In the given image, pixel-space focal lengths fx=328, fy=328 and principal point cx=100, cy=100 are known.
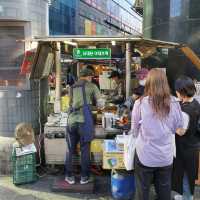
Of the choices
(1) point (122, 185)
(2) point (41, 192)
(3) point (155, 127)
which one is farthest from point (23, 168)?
(3) point (155, 127)

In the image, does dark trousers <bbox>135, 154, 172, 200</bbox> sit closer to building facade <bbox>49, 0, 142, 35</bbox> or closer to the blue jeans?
the blue jeans

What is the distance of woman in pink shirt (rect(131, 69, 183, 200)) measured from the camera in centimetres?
346

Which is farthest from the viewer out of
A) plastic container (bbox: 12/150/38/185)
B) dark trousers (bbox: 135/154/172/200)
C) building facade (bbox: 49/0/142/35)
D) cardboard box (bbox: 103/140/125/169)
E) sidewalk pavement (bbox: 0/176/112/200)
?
building facade (bbox: 49/0/142/35)

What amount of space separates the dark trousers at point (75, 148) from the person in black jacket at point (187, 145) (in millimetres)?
1584

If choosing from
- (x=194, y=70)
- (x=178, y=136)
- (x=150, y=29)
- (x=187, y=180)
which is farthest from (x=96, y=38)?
(x=150, y=29)

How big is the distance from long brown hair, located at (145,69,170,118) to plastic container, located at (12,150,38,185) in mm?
3023

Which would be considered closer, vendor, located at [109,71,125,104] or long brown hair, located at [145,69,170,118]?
long brown hair, located at [145,69,170,118]

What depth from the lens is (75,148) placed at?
18.3ft

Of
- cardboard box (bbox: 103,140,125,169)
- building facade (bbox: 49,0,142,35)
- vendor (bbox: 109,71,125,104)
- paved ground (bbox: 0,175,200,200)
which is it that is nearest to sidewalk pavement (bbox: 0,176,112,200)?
paved ground (bbox: 0,175,200,200)

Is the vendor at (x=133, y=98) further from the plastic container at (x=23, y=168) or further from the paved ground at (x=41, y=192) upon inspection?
the plastic container at (x=23, y=168)

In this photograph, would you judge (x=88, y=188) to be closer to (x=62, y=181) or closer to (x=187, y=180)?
(x=62, y=181)

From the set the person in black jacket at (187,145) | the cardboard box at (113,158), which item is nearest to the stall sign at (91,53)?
the cardboard box at (113,158)

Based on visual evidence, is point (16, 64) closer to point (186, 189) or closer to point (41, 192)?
point (41, 192)

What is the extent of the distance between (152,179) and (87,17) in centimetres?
1958
